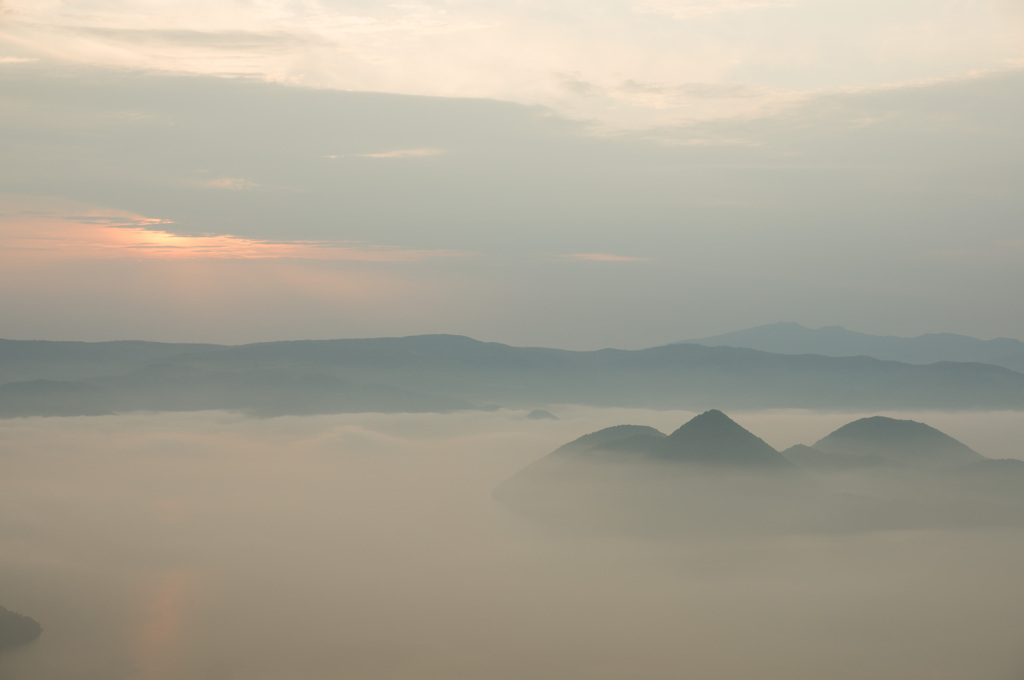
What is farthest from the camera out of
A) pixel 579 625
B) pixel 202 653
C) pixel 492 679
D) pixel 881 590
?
pixel 881 590

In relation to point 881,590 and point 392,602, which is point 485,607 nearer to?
point 392,602

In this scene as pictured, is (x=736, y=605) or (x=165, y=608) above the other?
(x=736, y=605)

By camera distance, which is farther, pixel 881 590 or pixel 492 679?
pixel 881 590

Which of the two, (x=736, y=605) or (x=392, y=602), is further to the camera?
(x=392, y=602)

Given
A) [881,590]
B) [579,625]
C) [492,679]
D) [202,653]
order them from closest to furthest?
[492,679] < [202,653] < [579,625] < [881,590]

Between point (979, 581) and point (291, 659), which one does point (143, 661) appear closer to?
point (291, 659)

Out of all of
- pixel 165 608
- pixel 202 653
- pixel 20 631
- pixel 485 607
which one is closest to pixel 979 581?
pixel 485 607

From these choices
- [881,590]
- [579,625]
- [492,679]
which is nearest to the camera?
[492,679]

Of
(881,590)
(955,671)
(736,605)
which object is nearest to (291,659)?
(736,605)

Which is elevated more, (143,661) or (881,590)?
(881,590)
